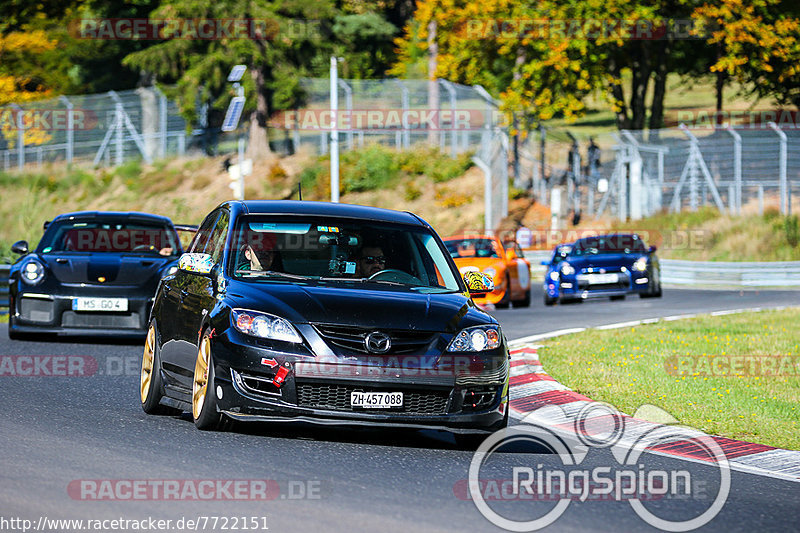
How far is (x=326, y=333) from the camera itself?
8117mm

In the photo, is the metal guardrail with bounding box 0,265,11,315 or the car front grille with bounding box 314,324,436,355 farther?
the metal guardrail with bounding box 0,265,11,315

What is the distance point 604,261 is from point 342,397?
18.5 m

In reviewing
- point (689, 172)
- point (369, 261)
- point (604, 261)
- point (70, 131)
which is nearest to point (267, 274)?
point (369, 261)

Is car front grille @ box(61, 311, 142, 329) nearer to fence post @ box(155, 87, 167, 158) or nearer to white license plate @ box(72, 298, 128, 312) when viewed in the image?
white license plate @ box(72, 298, 128, 312)

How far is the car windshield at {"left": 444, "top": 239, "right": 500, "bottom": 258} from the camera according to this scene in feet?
82.6

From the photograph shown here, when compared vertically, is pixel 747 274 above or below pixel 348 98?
below

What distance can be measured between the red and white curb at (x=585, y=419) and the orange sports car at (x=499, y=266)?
343 inches

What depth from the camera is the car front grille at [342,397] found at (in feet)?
26.5

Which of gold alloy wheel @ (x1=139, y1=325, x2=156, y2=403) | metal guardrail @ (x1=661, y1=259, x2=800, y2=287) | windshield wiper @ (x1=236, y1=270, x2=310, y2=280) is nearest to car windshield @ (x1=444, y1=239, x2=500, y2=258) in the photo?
metal guardrail @ (x1=661, y1=259, x2=800, y2=287)

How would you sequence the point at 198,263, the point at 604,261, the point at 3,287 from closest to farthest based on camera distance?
the point at 198,263
the point at 3,287
the point at 604,261

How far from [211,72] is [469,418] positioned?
53374 mm

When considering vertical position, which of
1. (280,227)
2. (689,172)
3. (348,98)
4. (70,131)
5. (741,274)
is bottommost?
(741,274)

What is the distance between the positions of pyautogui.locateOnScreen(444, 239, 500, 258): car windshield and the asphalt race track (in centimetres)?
1497

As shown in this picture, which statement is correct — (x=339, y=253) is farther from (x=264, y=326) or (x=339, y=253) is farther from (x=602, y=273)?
(x=602, y=273)
